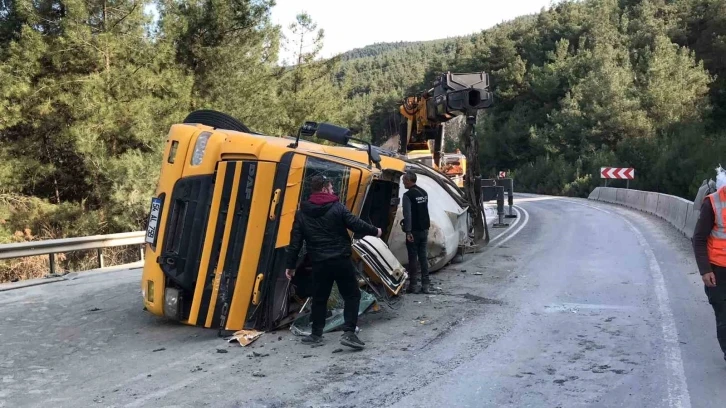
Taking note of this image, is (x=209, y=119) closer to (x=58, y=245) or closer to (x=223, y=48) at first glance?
(x=58, y=245)

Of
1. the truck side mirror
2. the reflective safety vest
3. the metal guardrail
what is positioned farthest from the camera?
the metal guardrail

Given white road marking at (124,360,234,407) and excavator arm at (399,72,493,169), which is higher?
excavator arm at (399,72,493,169)

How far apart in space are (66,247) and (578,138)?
4612 centimetres

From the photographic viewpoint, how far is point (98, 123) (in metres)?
14.8

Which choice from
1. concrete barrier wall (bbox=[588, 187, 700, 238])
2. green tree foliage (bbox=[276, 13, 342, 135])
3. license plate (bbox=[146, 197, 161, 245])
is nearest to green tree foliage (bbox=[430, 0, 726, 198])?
concrete barrier wall (bbox=[588, 187, 700, 238])

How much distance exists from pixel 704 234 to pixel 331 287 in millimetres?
3250

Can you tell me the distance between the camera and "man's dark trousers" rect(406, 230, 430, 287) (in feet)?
26.3

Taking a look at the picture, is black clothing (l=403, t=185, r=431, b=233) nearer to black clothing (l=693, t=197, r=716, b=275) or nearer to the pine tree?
black clothing (l=693, t=197, r=716, b=275)

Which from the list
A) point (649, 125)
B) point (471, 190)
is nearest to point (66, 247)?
point (471, 190)

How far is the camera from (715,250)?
15.4 feet

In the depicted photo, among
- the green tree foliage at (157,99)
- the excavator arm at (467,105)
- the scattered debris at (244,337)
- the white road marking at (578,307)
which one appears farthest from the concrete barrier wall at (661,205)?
the scattered debris at (244,337)

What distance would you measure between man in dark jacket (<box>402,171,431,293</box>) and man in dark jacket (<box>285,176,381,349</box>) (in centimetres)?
234

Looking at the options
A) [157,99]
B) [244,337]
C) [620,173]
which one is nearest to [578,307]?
[244,337]

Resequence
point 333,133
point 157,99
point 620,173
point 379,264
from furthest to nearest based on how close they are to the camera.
→ point 620,173 < point 157,99 < point 379,264 < point 333,133
